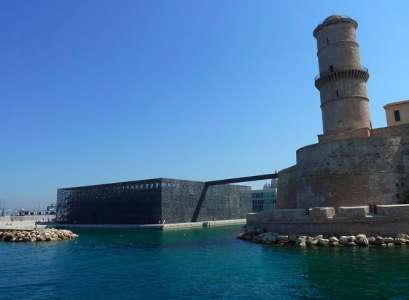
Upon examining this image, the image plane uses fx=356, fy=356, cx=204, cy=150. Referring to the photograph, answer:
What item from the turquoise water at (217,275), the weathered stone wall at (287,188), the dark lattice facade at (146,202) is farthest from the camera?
the dark lattice facade at (146,202)

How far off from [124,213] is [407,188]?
4635cm

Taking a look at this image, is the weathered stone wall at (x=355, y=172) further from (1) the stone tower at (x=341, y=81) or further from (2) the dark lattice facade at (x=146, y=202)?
(2) the dark lattice facade at (x=146, y=202)

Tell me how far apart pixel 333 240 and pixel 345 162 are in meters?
7.19

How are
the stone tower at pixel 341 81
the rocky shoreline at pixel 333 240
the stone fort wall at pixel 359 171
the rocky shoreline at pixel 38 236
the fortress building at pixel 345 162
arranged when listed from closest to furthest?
1. the rocky shoreline at pixel 333 240
2. the fortress building at pixel 345 162
3. the stone fort wall at pixel 359 171
4. the stone tower at pixel 341 81
5. the rocky shoreline at pixel 38 236

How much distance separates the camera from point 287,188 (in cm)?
3712

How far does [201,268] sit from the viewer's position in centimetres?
1870

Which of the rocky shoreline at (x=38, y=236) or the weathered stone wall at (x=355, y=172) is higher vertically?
the weathered stone wall at (x=355, y=172)

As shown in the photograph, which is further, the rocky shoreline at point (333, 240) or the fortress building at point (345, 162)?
the fortress building at point (345, 162)

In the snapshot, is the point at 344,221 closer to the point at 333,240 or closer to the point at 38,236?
the point at 333,240

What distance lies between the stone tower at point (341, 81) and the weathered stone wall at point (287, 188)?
15.9 feet

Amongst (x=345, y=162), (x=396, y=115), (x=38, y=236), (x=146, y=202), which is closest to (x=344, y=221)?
(x=345, y=162)

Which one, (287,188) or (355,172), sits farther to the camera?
(287,188)

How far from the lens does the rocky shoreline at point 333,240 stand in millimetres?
22406

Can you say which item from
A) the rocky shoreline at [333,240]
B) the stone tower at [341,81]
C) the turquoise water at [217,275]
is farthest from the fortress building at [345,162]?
the turquoise water at [217,275]
